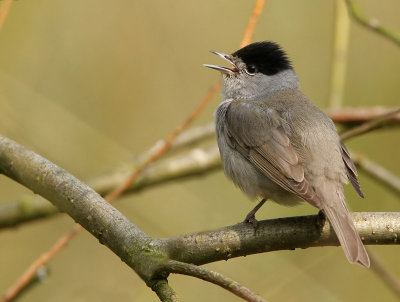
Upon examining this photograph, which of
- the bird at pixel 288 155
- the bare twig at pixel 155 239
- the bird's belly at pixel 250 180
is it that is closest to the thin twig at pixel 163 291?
the bare twig at pixel 155 239

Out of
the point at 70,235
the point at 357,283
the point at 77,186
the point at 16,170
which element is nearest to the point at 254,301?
the point at 77,186

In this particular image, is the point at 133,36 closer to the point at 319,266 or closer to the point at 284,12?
the point at 284,12

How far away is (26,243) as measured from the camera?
7.55m

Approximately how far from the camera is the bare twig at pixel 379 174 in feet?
17.9

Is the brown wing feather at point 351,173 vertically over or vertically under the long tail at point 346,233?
over

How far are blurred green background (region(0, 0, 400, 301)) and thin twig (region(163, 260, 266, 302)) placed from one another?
3.11m

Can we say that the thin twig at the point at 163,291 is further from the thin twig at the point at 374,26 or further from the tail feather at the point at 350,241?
the thin twig at the point at 374,26

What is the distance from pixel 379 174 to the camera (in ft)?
18.2

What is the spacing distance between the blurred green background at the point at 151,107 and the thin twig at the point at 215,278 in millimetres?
3113

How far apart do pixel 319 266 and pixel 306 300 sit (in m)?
0.54

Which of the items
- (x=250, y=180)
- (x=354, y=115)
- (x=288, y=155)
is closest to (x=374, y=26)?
(x=354, y=115)

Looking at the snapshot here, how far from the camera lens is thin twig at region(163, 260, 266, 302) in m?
2.48

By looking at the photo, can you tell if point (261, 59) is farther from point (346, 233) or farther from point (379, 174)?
point (346, 233)

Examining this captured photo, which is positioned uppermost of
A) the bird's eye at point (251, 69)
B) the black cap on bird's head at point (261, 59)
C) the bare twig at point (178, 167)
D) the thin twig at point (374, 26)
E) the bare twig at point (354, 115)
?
the thin twig at point (374, 26)
